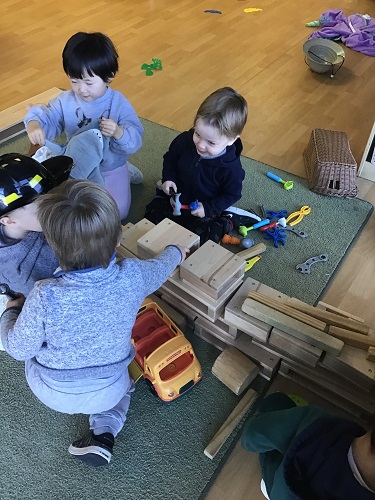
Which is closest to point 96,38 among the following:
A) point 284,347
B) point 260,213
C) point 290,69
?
point 260,213

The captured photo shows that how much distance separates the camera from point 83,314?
92 centimetres

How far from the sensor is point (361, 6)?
12.0 feet

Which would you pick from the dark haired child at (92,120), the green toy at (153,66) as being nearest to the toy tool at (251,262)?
the dark haired child at (92,120)

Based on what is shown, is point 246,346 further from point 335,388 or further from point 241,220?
point 241,220

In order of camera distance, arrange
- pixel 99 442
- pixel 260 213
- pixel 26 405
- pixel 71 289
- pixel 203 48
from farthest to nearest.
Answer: pixel 203 48 → pixel 260 213 → pixel 26 405 → pixel 99 442 → pixel 71 289

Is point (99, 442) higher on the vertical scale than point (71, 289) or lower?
lower

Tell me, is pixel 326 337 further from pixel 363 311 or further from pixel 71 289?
pixel 71 289

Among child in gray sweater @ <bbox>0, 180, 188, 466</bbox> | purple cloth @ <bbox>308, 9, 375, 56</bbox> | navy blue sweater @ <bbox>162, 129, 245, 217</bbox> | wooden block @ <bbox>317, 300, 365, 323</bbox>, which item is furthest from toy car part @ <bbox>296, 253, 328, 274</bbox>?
purple cloth @ <bbox>308, 9, 375, 56</bbox>

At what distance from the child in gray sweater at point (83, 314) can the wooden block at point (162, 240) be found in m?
0.19

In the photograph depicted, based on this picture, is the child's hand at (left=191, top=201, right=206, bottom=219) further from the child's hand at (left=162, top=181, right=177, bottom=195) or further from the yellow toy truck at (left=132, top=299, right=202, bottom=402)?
the yellow toy truck at (left=132, top=299, right=202, bottom=402)

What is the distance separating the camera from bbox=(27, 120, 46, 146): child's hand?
61.1 inches

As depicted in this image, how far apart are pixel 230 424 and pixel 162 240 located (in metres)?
0.57

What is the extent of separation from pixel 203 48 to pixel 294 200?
172 centimetres

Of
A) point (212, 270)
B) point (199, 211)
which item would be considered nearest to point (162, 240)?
point (212, 270)
